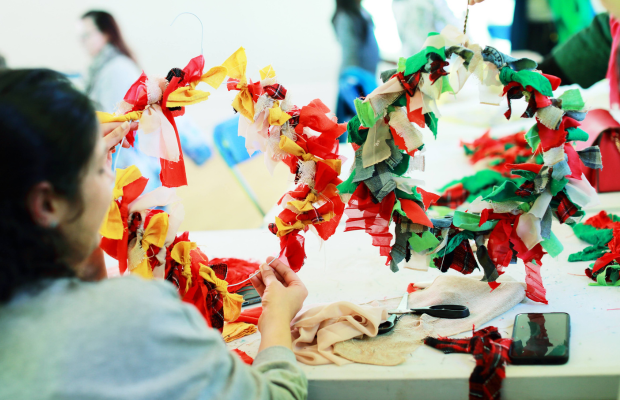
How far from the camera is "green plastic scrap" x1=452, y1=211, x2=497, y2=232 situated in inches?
32.1

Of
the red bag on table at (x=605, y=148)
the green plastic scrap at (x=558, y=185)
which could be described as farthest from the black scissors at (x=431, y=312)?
the red bag on table at (x=605, y=148)

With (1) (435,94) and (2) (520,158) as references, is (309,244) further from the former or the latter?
(2) (520,158)

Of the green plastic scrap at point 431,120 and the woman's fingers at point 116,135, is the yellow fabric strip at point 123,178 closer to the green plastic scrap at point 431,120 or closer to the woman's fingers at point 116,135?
the woman's fingers at point 116,135

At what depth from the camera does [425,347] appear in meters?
0.72

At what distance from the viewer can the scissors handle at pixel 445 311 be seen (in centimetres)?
78

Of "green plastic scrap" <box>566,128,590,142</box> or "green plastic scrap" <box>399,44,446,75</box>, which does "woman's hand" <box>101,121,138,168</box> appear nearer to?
"green plastic scrap" <box>399,44,446,75</box>

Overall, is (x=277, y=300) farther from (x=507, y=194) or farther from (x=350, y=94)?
(x=350, y=94)

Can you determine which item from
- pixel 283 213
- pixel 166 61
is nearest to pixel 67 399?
pixel 283 213

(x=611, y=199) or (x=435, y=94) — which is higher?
(x=435, y=94)

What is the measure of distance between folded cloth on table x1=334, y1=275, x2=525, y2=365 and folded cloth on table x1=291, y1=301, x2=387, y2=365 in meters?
0.01

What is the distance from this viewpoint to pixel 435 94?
30.2 inches

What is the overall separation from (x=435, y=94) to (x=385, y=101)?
2.9 inches

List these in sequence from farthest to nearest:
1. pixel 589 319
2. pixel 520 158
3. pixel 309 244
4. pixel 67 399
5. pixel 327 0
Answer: pixel 327 0 → pixel 520 158 → pixel 309 244 → pixel 589 319 → pixel 67 399

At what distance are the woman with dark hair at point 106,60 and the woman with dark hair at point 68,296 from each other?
2.08 m
